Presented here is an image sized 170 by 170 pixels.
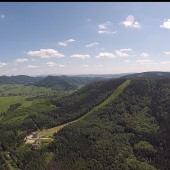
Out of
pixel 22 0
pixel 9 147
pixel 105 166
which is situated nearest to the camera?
pixel 22 0

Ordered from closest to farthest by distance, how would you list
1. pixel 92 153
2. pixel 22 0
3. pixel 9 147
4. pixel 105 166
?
pixel 22 0 < pixel 105 166 < pixel 92 153 < pixel 9 147

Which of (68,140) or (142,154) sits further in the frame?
(68,140)

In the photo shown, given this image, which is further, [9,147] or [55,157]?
[9,147]

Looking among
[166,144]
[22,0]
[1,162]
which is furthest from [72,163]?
[22,0]

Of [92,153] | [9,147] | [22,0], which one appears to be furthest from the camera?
[9,147]

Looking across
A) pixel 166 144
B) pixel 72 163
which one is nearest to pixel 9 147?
pixel 72 163

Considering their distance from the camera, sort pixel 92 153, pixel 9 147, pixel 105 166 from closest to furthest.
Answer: pixel 105 166, pixel 92 153, pixel 9 147

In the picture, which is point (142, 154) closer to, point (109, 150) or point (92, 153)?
point (109, 150)

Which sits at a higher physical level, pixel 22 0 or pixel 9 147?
pixel 22 0

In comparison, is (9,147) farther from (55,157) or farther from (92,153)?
(92,153)
